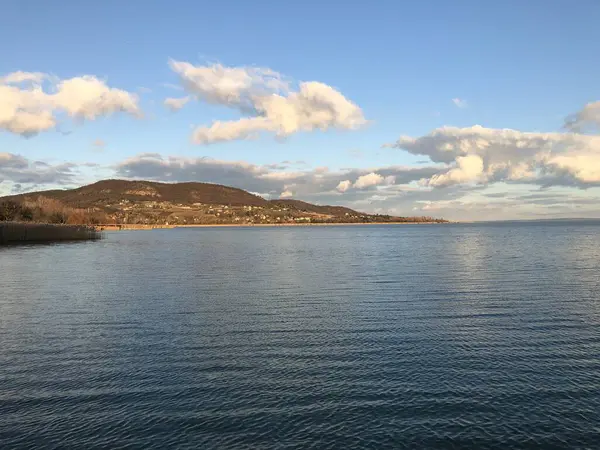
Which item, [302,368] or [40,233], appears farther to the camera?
[40,233]

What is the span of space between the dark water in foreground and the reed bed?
4143 inches

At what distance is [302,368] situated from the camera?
79.2 ft

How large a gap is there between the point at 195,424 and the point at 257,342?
1134cm

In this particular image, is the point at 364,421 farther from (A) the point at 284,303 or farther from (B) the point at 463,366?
(A) the point at 284,303

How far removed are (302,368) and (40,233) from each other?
155860mm

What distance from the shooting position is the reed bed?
13975 centimetres

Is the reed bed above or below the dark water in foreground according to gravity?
above

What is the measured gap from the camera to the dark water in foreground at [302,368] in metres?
17.4

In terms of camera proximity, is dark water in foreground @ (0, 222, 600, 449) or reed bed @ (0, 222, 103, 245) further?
reed bed @ (0, 222, 103, 245)

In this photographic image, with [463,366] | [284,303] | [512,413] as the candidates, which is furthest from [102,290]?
[512,413]

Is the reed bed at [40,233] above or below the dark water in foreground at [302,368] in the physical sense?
above

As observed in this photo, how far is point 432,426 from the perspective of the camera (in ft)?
58.1

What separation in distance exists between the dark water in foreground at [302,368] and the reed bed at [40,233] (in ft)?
345

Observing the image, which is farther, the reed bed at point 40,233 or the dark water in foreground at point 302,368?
the reed bed at point 40,233
